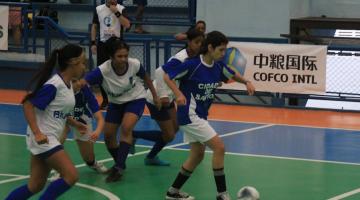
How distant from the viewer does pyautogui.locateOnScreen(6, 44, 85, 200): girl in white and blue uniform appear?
26.1 ft

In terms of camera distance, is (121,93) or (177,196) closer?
(177,196)

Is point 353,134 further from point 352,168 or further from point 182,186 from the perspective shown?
point 182,186

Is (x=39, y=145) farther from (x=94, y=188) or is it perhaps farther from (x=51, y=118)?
(x=94, y=188)

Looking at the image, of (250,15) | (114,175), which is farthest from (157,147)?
(250,15)

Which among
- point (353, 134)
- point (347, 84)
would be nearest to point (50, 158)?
point (353, 134)

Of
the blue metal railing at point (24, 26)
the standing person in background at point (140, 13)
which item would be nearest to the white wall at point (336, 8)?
the standing person in background at point (140, 13)

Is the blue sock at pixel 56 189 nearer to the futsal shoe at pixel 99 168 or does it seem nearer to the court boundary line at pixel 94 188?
the court boundary line at pixel 94 188

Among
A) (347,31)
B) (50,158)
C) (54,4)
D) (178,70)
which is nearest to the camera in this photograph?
(50,158)

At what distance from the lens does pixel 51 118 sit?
8.09 meters

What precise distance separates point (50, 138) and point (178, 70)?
1938mm

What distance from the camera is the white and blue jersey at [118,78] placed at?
35.0 feet

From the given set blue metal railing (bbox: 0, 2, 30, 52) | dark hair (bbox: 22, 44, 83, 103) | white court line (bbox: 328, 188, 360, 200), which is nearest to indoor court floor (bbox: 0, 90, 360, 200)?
white court line (bbox: 328, 188, 360, 200)

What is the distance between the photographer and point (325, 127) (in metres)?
15.6

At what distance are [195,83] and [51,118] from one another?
195cm
